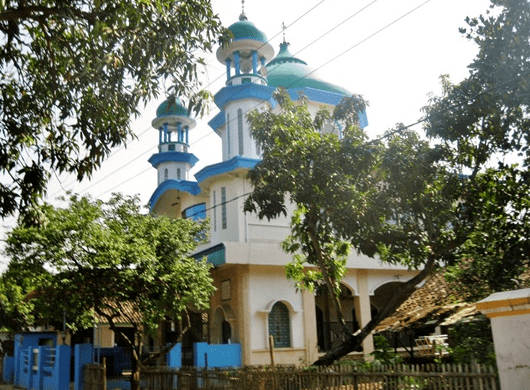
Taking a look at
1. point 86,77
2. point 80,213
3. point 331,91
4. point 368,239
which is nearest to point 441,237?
point 368,239

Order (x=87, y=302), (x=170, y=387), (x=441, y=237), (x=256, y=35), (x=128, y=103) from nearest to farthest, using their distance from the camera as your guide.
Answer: (x=128, y=103) → (x=441, y=237) → (x=170, y=387) → (x=87, y=302) → (x=256, y=35)

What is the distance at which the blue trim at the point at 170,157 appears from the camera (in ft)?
115

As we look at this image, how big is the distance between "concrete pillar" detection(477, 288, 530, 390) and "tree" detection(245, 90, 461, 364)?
776 cm

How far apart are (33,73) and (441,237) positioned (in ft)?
31.6

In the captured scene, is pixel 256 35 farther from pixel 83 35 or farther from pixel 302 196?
pixel 83 35

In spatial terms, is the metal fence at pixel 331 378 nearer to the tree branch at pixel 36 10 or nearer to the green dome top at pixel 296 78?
the tree branch at pixel 36 10

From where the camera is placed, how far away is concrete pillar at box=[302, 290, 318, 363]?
21969 millimetres

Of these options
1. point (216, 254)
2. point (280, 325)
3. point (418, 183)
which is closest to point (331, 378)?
point (418, 183)

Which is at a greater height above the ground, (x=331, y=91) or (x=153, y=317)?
(x=331, y=91)

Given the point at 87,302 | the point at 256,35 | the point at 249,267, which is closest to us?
the point at 87,302

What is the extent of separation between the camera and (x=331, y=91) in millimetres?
26422

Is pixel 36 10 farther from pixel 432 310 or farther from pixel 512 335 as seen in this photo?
pixel 432 310

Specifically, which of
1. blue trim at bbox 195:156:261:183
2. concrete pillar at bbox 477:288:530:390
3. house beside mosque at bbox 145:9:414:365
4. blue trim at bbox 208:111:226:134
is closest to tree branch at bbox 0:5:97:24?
concrete pillar at bbox 477:288:530:390

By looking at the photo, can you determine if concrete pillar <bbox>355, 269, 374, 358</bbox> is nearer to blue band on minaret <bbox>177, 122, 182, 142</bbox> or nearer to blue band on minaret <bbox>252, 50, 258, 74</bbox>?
blue band on minaret <bbox>252, 50, 258, 74</bbox>
